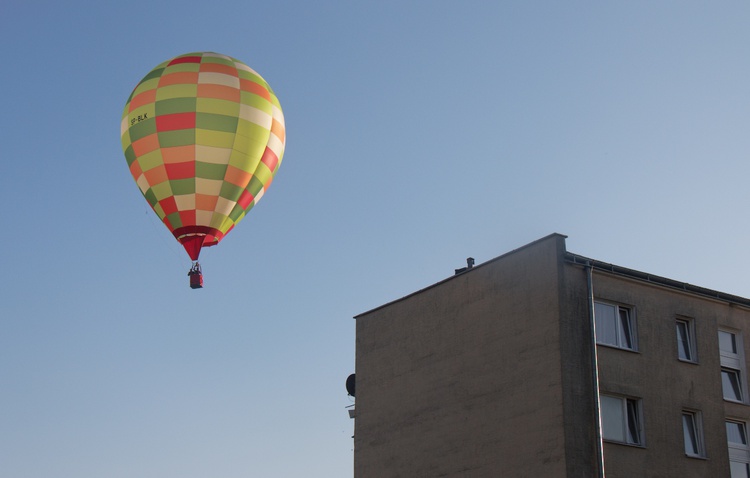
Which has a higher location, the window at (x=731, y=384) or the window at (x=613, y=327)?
the window at (x=613, y=327)

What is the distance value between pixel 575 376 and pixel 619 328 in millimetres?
2220

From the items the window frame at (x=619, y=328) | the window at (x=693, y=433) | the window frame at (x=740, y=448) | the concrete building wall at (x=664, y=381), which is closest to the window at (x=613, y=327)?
the window frame at (x=619, y=328)

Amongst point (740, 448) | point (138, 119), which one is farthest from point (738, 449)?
point (138, 119)

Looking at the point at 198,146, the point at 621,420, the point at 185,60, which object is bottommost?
the point at 621,420

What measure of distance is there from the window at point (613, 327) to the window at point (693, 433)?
2370 mm

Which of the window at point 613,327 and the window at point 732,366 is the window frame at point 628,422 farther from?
the window at point 732,366

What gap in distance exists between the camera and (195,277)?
3406cm

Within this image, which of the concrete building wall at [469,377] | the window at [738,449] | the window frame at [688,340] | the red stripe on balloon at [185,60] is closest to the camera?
the concrete building wall at [469,377]

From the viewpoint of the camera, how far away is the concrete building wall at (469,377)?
31344mm

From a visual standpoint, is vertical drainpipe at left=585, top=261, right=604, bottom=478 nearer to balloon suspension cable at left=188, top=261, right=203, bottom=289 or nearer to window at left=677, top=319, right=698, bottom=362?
window at left=677, top=319, right=698, bottom=362

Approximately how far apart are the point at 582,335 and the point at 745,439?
19.1ft

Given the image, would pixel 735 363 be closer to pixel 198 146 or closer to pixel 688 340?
pixel 688 340

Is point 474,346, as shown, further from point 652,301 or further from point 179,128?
point 179,128

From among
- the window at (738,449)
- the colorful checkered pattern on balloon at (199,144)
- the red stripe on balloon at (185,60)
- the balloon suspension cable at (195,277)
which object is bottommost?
the window at (738,449)
